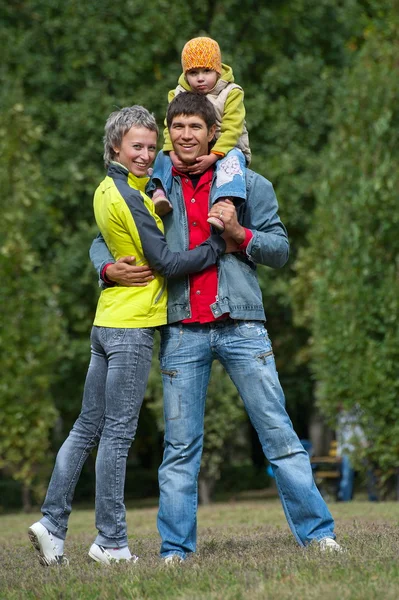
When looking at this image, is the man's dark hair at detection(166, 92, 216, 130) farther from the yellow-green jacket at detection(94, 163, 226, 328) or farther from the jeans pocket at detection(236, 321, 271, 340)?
the jeans pocket at detection(236, 321, 271, 340)

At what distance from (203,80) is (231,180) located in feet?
2.21

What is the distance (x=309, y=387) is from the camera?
1998 cm

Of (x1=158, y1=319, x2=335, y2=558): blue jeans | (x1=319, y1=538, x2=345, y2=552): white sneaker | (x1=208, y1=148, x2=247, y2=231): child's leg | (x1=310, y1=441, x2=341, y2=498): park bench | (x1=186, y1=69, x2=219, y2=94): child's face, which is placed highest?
(x1=186, y1=69, x2=219, y2=94): child's face

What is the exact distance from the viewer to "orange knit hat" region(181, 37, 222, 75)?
5.14 meters

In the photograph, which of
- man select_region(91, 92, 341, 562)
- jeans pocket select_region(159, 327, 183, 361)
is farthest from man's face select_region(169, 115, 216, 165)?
jeans pocket select_region(159, 327, 183, 361)

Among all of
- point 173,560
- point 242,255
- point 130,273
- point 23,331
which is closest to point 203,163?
point 242,255

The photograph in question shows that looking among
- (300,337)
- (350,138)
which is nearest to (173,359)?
(350,138)

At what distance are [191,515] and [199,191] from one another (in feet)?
5.45

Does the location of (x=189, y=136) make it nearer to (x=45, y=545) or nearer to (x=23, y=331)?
(x=45, y=545)

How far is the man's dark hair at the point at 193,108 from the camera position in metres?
4.95

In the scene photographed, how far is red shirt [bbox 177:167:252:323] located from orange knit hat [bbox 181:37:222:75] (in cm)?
57

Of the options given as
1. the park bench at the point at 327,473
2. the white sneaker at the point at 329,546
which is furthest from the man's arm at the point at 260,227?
the park bench at the point at 327,473

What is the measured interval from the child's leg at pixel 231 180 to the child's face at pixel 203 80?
45cm

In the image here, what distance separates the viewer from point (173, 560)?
4.67 metres
